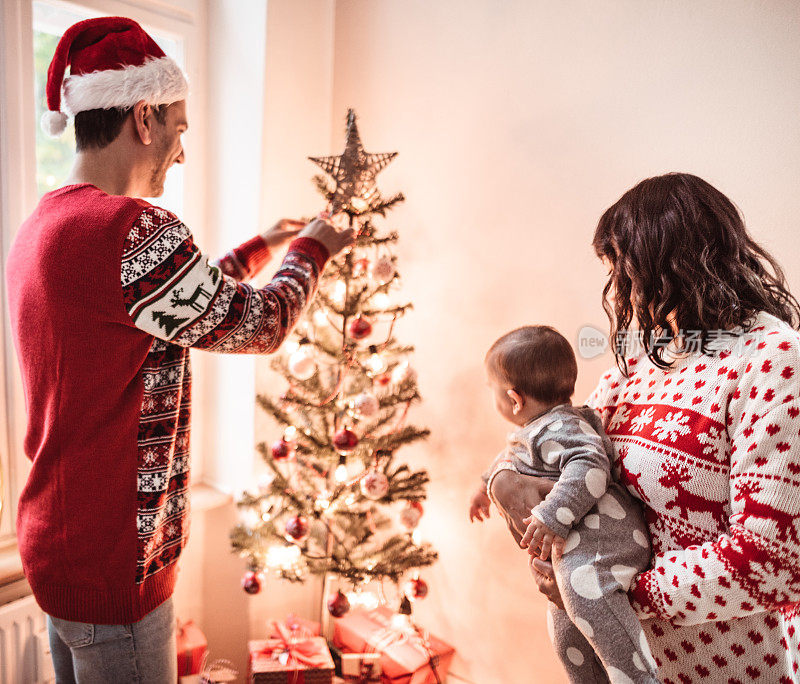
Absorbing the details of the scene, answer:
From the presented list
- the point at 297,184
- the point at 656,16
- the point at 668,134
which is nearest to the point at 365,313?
the point at 297,184

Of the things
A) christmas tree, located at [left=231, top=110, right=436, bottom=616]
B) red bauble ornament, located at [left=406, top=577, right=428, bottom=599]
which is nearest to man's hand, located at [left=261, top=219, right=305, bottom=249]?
christmas tree, located at [left=231, top=110, right=436, bottom=616]

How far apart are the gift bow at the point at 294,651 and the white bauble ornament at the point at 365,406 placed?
2.75 ft

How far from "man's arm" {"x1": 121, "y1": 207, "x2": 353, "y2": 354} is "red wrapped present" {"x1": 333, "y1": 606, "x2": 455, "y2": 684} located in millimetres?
1303

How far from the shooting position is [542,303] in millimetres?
1954

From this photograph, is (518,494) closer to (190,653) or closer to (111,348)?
(111,348)

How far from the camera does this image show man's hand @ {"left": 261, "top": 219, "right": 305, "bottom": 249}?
66.9 inches

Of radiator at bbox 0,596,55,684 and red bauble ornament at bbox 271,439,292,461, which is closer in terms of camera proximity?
radiator at bbox 0,596,55,684

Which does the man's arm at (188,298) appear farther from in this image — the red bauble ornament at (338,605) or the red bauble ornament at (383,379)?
the red bauble ornament at (338,605)

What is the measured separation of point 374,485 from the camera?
1.83 metres

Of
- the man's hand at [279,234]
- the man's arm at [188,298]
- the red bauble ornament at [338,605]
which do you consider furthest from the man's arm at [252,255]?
the red bauble ornament at [338,605]

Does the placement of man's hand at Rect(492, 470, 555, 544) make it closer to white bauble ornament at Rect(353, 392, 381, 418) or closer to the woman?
the woman

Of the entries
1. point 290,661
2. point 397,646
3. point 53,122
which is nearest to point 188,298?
point 53,122

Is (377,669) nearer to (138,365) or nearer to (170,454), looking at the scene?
(170,454)

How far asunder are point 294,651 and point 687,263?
1702 millimetres
